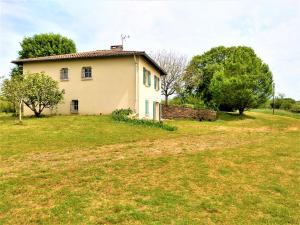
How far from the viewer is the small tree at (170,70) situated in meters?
45.1

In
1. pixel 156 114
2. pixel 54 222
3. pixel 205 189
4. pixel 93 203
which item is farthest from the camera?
pixel 156 114

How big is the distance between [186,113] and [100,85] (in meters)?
12.5

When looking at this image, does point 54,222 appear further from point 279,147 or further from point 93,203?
point 279,147

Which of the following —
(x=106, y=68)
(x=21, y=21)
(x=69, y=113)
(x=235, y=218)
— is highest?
(x=21, y=21)

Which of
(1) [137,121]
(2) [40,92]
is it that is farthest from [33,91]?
(1) [137,121]

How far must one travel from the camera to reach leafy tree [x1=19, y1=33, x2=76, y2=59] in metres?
40.0

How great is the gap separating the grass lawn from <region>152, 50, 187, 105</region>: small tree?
32.0m

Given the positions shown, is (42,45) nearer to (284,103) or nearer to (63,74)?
(63,74)

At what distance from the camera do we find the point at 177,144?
13594mm

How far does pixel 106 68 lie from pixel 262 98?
25.2 metres

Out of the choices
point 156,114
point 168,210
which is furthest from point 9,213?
point 156,114

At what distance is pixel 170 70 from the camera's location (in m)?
45.4

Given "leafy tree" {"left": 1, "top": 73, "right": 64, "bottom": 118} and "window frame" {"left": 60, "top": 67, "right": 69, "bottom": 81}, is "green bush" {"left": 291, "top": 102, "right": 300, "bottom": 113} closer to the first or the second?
"window frame" {"left": 60, "top": 67, "right": 69, "bottom": 81}

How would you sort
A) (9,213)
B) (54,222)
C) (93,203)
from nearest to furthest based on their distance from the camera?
(54,222), (9,213), (93,203)
